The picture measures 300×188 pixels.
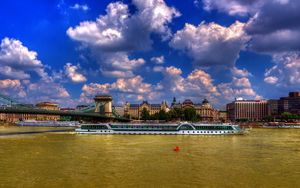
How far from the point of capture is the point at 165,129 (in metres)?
84.9

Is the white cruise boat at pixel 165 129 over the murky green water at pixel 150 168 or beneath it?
over

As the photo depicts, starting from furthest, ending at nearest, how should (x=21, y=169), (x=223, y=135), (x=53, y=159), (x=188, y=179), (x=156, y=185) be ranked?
(x=223, y=135) → (x=53, y=159) → (x=21, y=169) → (x=188, y=179) → (x=156, y=185)

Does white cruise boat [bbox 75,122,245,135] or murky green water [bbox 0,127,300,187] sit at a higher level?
white cruise boat [bbox 75,122,245,135]

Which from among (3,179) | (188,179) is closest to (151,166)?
(188,179)

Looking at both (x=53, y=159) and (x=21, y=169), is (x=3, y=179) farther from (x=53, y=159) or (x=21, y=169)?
(x=53, y=159)

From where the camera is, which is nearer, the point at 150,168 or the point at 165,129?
the point at 150,168

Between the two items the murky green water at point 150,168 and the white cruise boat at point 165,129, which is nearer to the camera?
the murky green water at point 150,168

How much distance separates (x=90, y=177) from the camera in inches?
1238

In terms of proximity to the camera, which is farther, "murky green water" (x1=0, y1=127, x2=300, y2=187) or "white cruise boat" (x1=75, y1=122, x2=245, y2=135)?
"white cruise boat" (x1=75, y1=122, x2=245, y2=135)

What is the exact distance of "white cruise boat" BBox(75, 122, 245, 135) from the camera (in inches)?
3270

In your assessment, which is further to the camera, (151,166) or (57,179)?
(151,166)

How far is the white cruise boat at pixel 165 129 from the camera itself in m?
83.1

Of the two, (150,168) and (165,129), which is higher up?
(165,129)

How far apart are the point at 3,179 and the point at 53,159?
11547 millimetres
